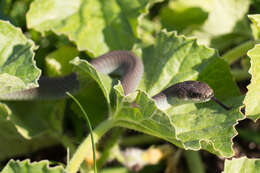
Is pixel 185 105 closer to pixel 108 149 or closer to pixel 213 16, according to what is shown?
pixel 108 149

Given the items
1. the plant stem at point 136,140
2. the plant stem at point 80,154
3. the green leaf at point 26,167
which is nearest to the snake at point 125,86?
the plant stem at point 80,154

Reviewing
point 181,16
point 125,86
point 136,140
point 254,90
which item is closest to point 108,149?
point 136,140

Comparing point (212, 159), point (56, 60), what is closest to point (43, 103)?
point (56, 60)

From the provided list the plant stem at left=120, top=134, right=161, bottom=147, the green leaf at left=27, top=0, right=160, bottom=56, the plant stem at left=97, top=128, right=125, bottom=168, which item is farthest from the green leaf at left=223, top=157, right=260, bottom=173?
the green leaf at left=27, top=0, right=160, bottom=56

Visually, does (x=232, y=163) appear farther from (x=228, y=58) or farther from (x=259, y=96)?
(x=228, y=58)

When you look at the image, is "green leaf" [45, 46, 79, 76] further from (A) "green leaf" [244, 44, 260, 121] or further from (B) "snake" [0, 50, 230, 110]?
(A) "green leaf" [244, 44, 260, 121]

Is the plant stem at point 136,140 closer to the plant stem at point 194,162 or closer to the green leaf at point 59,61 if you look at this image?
the plant stem at point 194,162
